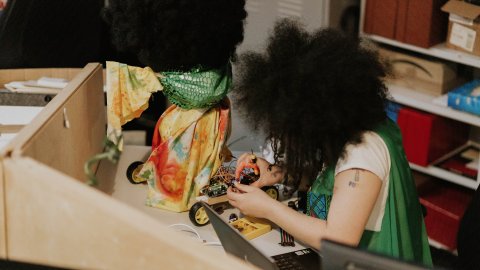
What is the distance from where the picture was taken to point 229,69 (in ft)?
6.38

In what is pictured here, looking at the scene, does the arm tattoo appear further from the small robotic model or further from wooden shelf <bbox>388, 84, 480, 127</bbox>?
wooden shelf <bbox>388, 84, 480, 127</bbox>

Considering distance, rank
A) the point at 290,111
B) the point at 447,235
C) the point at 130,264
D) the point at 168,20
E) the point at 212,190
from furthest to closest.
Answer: the point at 447,235 → the point at 212,190 → the point at 168,20 → the point at 290,111 → the point at 130,264

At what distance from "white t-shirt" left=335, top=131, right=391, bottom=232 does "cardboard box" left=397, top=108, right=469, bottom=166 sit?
50.8 inches

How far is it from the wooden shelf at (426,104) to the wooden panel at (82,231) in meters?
1.86

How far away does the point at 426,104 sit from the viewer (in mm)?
2869

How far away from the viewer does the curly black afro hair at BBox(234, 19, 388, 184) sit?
5.02 feet

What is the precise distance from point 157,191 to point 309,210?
0.41m

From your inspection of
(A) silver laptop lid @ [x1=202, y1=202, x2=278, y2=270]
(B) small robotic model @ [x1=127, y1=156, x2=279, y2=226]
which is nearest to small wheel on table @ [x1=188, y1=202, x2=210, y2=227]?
(B) small robotic model @ [x1=127, y1=156, x2=279, y2=226]

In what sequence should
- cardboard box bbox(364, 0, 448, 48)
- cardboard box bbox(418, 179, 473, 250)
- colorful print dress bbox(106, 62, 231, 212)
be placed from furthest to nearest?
cardboard box bbox(418, 179, 473, 250) → cardboard box bbox(364, 0, 448, 48) → colorful print dress bbox(106, 62, 231, 212)

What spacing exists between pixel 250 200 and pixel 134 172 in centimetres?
43

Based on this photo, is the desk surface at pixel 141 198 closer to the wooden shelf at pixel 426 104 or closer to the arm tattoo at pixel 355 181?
the arm tattoo at pixel 355 181

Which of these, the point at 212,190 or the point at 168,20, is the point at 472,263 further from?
the point at 168,20

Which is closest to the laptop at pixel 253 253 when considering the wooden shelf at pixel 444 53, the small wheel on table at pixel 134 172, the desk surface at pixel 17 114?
the small wheel on table at pixel 134 172

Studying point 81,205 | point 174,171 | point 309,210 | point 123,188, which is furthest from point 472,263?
point 81,205
